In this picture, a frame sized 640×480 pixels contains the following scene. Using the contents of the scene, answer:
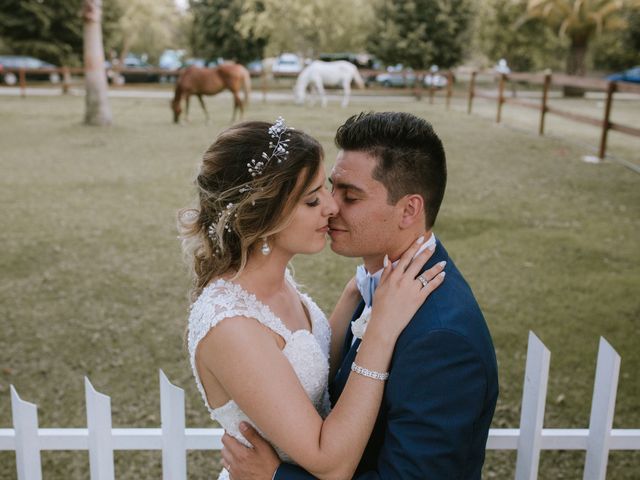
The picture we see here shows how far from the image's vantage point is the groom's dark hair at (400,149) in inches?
77.1

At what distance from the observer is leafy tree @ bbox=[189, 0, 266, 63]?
45.3 m

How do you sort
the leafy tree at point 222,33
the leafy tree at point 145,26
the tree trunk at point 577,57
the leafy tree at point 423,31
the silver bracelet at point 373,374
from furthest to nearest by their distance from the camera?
1. the leafy tree at point 222,33
2. the leafy tree at point 145,26
3. the leafy tree at point 423,31
4. the tree trunk at point 577,57
5. the silver bracelet at point 373,374

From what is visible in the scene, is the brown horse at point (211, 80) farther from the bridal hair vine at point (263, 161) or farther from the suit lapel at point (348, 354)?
the bridal hair vine at point (263, 161)

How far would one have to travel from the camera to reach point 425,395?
167 cm

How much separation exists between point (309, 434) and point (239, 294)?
442 mm

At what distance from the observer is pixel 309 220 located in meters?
2.00

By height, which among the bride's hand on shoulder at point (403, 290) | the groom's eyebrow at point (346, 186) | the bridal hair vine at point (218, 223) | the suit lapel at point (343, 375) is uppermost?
the groom's eyebrow at point (346, 186)

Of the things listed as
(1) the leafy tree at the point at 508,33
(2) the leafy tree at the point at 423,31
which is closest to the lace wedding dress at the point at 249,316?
(2) the leafy tree at the point at 423,31

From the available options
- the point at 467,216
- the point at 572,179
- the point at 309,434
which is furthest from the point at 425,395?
the point at 572,179

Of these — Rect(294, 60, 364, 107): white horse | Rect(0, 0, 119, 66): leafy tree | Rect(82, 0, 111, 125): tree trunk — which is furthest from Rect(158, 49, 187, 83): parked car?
Rect(82, 0, 111, 125): tree trunk

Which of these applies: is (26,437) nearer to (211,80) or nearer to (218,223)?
(218,223)

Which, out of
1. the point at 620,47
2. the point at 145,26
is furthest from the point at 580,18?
the point at 145,26

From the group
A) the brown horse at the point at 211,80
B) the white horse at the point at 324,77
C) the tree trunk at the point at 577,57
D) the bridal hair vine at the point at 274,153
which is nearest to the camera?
the bridal hair vine at the point at 274,153

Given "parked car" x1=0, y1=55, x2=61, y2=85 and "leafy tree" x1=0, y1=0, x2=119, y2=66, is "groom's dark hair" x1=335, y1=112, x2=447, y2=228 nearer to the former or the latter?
"parked car" x1=0, y1=55, x2=61, y2=85
